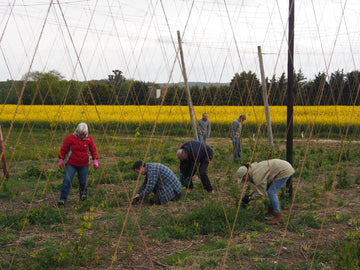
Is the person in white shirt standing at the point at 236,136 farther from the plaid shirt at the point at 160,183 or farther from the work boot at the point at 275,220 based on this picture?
the work boot at the point at 275,220

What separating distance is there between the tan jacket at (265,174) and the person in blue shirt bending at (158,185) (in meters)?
1.28

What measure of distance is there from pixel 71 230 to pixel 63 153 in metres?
1.23

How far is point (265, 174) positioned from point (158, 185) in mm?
1583

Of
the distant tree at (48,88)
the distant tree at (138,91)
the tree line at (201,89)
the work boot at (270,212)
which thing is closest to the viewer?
the work boot at (270,212)

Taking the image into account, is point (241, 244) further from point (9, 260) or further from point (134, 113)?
Answer: point (134, 113)

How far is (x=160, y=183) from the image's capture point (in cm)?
485

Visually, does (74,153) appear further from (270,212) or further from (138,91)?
(138,91)

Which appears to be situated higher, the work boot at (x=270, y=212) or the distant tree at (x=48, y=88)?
the distant tree at (x=48, y=88)

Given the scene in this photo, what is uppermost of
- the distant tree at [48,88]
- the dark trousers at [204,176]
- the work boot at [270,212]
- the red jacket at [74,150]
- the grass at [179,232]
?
the distant tree at [48,88]

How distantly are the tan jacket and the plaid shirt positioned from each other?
1277 millimetres

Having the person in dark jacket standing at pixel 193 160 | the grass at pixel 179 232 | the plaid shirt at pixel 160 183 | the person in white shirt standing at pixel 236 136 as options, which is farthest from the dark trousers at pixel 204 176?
the person in white shirt standing at pixel 236 136

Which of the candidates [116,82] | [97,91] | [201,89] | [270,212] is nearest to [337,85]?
[201,89]

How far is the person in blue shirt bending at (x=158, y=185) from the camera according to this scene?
468 cm

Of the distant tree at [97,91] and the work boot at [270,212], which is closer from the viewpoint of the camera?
the work boot at [270,212]
